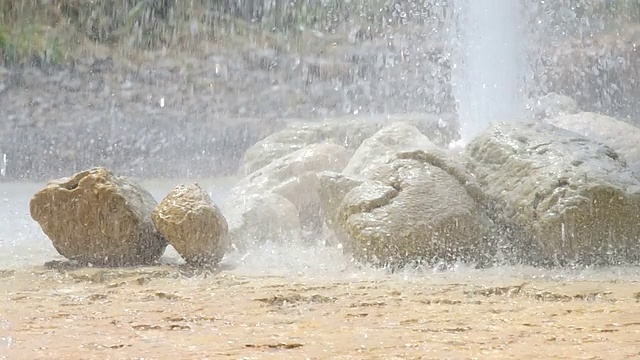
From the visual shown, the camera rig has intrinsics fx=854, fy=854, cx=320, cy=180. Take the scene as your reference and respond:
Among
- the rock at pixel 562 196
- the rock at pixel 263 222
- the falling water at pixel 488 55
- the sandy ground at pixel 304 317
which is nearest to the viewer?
the sandy ground at pixel 304 317

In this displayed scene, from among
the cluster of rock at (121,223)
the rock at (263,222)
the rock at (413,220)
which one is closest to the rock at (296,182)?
the rock at (263,222)

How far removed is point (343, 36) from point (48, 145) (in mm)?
5450

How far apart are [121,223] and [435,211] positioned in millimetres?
1428

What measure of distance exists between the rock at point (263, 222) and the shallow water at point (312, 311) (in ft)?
0.88

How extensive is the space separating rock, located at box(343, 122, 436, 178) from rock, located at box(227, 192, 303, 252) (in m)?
0.45

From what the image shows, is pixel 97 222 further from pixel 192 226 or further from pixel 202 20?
pixel 202 20

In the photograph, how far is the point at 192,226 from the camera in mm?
3801

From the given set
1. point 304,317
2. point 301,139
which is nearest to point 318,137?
point 301,139

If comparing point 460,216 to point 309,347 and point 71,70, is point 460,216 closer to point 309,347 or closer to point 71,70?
point 309,347

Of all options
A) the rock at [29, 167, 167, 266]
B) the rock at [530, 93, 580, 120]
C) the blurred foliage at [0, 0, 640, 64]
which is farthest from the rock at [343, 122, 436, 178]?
the blurred foliage at [0, 0, 640, 64]

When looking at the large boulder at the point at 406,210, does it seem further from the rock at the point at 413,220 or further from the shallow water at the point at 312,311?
the shallow water at the point at 312,311

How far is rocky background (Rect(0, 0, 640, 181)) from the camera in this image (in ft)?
37.7

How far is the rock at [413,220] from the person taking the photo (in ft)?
12.3

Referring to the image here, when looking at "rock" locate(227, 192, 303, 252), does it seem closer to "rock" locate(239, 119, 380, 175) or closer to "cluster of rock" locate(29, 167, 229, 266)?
"cluster of rock" locate(29, 167, 229, 266)
